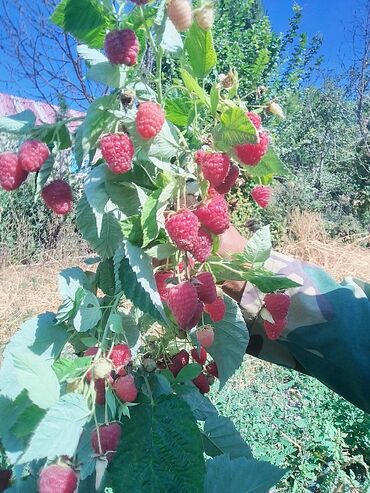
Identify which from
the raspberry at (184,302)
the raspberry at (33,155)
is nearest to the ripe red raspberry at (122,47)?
the raspberry at (33,155)

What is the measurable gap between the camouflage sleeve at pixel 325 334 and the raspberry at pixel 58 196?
405mm

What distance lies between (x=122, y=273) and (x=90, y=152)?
0.12 meters

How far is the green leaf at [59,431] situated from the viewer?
1.49 ft

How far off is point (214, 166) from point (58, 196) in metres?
0.16

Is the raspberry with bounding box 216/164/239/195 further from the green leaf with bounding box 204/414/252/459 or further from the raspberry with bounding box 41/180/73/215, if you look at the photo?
the green leaf with bounding box 204/414/252/459

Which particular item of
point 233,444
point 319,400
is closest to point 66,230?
point 319,400

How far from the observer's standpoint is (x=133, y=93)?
519 mm

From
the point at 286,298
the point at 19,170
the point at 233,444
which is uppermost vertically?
the point at 19,170

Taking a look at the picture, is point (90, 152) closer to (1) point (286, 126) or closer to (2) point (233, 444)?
(2) point (233, 444)

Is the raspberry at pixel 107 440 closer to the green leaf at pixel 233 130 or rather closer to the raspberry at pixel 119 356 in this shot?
the raspberry at pixel 119 356

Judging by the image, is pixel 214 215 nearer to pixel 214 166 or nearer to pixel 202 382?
pixel 214 166

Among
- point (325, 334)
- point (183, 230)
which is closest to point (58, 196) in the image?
point (183, 230)

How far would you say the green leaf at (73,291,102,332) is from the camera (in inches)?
20.6

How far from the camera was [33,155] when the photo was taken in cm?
51
